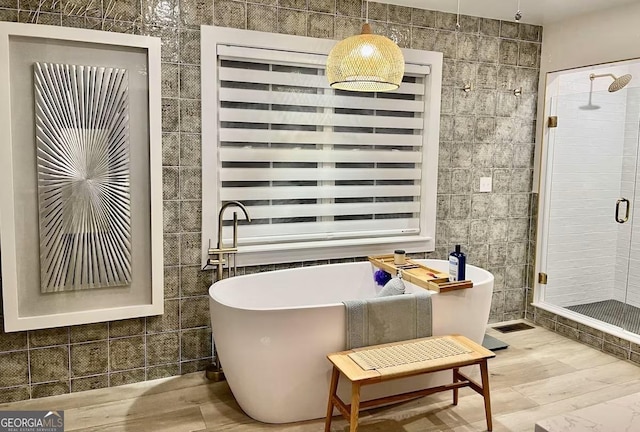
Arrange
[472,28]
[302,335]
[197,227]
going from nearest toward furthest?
[302,335], [197,227], [472,28]

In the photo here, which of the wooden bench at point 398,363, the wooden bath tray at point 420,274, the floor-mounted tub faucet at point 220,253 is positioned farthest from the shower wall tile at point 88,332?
the wooden bath tray at point 420,274

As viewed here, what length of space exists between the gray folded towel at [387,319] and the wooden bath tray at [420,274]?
0.33ft

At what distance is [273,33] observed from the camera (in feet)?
10.9

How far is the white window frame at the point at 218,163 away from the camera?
3.17 metres

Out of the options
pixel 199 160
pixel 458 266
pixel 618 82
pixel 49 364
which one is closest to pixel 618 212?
pixel 618 82

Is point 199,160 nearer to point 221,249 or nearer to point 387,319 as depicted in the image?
→ point 221,249

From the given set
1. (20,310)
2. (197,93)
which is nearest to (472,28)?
(197,93)

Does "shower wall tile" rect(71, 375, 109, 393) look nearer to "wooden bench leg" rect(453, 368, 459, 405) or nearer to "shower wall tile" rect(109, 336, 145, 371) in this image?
"shower wall tile" rect(109, 336, 145, 371)

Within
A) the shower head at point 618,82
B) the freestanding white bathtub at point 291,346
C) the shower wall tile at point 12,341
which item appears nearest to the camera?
the freestanding white bathtub at point 291,346

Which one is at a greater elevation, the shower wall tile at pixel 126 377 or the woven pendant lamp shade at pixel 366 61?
the woven pendant lamp shade at pixel 366 61

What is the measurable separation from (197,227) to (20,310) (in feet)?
3.67

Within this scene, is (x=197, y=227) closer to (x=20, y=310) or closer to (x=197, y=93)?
(x=197, y=93)

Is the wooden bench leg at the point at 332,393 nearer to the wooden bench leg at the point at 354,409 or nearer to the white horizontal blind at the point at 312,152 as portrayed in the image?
the wooden bench leg at the point at 354,409

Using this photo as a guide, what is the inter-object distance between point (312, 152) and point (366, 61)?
1.12 metres
